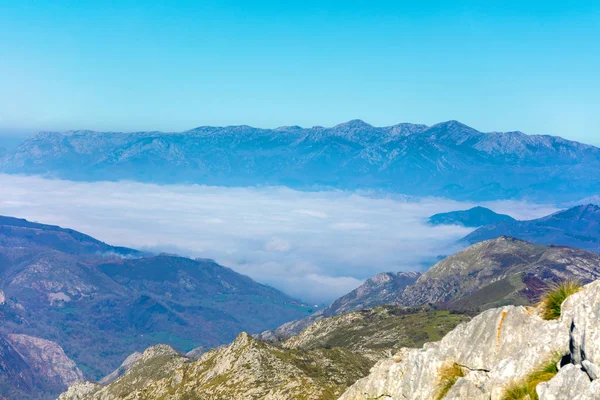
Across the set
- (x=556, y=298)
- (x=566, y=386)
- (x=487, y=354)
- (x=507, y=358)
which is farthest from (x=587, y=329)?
(x=556, y=298)

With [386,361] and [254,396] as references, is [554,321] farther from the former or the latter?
[254,396]

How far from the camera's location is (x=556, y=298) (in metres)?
50.3

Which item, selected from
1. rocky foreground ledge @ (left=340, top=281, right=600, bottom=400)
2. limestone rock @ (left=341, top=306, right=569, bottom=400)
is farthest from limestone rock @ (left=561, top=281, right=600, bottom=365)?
limestone rock @ (left=341, top=306, right=569, bottom=400)

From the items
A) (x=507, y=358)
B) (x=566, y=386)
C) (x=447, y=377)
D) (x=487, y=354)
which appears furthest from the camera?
(x=447, y=377)

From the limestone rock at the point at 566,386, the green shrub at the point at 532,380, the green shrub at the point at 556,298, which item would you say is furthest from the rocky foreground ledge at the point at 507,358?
the green shrub at the point at 556,298

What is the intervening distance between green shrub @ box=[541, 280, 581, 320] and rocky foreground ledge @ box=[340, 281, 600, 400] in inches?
31.9

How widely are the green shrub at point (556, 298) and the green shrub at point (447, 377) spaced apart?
7.25 m

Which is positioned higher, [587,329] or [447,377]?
[587,329]

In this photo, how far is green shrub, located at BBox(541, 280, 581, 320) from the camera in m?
49.8

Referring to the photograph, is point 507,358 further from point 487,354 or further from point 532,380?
point 487,354

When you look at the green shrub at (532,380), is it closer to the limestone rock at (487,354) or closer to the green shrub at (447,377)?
the limestone rock at (487,354)

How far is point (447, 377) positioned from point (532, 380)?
9578mm

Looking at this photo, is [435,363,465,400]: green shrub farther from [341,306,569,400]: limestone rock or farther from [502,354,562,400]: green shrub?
[502,354,562,400]: green shrub

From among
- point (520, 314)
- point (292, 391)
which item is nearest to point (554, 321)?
point (520, 314)
